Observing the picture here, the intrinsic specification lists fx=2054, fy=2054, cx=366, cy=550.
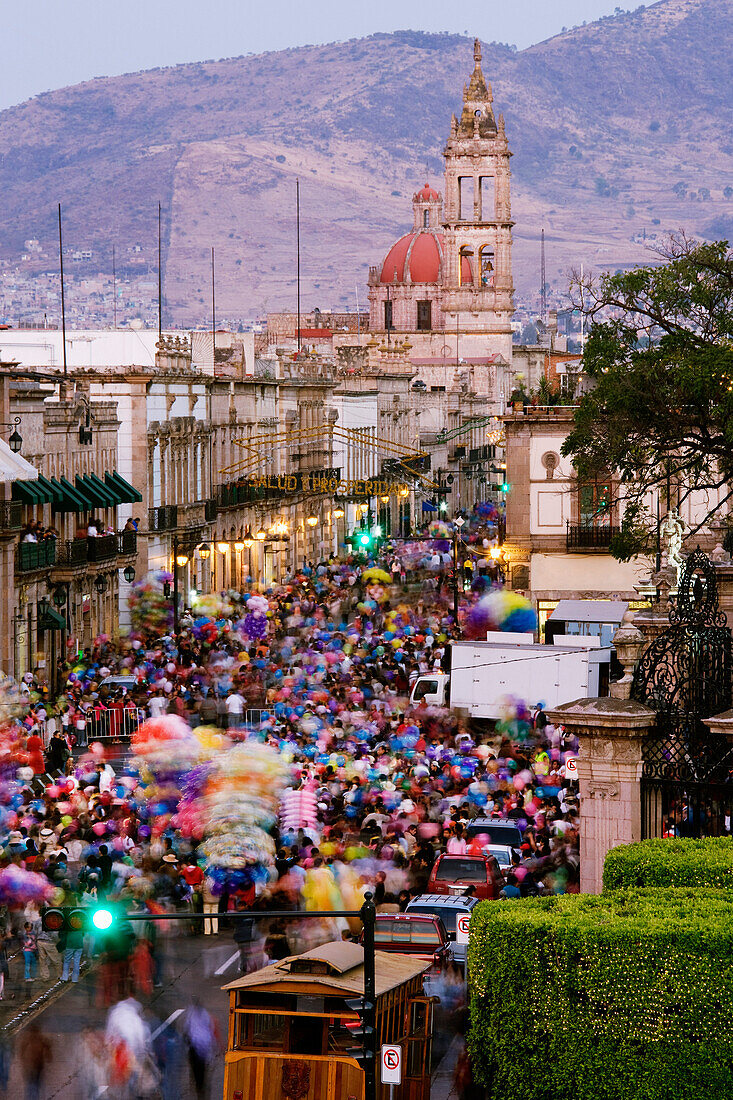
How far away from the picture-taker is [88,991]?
23.1 m

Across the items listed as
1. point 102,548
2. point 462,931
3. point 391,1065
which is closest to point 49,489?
point 102,548

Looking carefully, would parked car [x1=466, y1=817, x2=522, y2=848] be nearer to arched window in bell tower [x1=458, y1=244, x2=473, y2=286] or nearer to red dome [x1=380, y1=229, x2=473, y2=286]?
arched window in bell tower [x1=458, y1=244, x2=473, y2=286]

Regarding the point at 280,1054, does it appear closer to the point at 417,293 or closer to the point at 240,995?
the point at 240,995

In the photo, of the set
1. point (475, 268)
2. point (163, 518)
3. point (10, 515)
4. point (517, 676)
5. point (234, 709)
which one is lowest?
point (234, 709)

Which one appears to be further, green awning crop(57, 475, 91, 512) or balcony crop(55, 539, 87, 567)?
green awning crop(57, 475, 91, 512)

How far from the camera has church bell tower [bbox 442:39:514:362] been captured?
162250 millimetres

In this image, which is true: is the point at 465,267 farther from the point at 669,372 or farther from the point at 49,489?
the point at 669,372

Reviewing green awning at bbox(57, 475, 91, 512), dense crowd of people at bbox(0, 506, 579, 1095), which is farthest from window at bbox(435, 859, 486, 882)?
green awning at bbox(57, 475, 91, 512)

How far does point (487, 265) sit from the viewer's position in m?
169

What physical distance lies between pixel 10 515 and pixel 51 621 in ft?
11.6

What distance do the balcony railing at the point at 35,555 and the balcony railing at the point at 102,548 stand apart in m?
2.79

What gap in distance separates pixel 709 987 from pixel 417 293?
16577 centimetres

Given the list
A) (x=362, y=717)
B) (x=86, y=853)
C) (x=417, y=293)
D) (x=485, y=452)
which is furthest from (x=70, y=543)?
(x=417, y=293)

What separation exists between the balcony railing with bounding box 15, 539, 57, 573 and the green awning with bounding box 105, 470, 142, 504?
792cm
